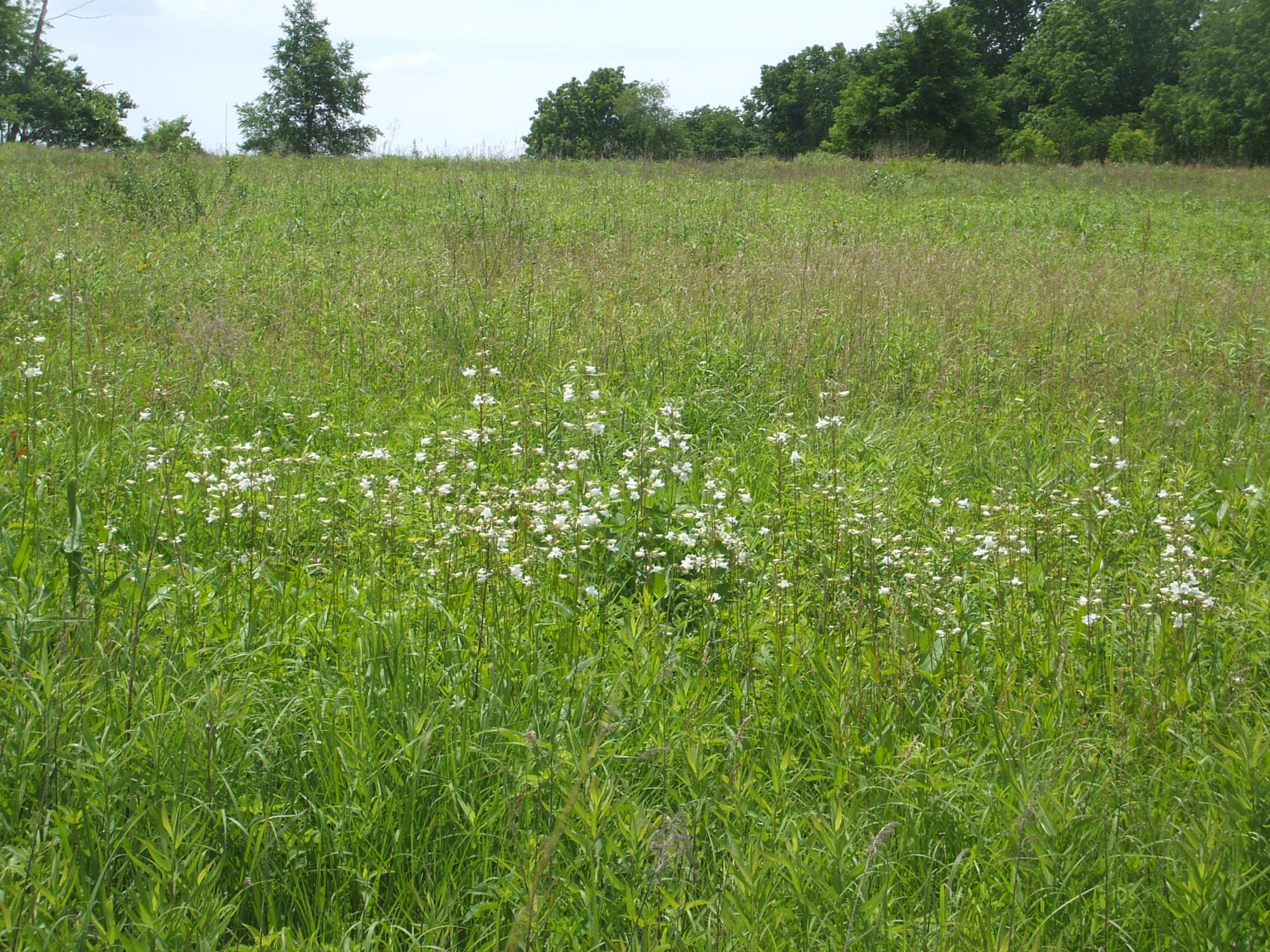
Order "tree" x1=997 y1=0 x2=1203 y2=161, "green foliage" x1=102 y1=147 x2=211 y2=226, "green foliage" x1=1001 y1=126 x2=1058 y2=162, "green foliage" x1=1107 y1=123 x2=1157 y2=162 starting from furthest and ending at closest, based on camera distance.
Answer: "tree" x1=997 y1=0 x2=1203 y2=161 → "green foliage" x1=1107 y1=123 x2=1157 y2=162 → "green foliage" x1=1001 y1=126 x2=1058 y2=162 → "green foliage" x1=102 y1=147 x2=211 y2=226

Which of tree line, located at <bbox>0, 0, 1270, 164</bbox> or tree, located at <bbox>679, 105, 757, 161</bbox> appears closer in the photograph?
tree line, located at <bbox>0, 0, 1270, 164</bbox>

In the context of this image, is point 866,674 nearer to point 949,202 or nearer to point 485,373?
point 485,373

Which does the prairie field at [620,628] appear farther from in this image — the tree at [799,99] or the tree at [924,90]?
the tree at [799,99]

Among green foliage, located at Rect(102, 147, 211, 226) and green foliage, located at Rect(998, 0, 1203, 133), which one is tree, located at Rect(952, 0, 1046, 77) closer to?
green foliage, located at Rect(998, 0, 1203, 133)

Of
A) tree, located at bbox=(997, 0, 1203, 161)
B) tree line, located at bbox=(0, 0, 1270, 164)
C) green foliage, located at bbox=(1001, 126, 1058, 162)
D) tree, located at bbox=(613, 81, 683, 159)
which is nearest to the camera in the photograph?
green foliage, located at bbox=(1001, 126, 1058, 162)

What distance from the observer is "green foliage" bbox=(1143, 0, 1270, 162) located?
144 ft

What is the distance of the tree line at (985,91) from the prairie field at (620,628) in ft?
87.0

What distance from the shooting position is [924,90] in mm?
43031

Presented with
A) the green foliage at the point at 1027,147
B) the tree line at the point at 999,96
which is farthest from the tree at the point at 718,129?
the green foliage at the point at 1027,147

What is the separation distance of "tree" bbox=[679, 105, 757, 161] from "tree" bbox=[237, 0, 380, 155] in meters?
31.4

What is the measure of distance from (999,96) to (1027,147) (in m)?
20.8

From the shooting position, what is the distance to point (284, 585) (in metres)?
3.11

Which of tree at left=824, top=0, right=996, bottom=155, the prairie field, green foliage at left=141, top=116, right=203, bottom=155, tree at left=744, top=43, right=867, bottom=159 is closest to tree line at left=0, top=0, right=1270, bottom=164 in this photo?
tree at left=824, top=0, right=996, bottom=155

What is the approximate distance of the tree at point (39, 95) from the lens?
33.1m
